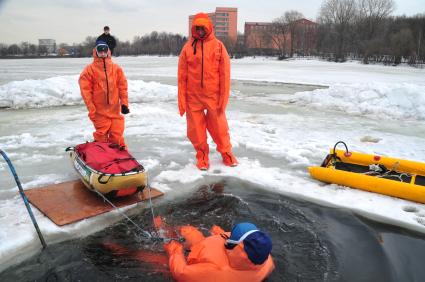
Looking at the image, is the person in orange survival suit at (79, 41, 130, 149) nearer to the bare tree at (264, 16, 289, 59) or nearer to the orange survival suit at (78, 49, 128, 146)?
the orange survival suit at (78, 49, 128, 146)

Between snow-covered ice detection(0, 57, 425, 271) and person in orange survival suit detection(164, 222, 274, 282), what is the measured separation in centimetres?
142

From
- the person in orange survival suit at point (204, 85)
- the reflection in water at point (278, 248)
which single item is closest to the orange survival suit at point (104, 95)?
the person in orange survival suit at point (204, 85)

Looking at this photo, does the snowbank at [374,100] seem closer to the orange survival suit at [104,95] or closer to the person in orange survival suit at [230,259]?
the orange survival suit at [104,95]

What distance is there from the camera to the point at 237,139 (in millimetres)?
7219

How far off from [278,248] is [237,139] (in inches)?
153

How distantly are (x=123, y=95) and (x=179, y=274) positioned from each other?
11.0ft

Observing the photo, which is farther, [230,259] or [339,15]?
[339,15]

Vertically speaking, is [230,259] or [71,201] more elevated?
[230,259]

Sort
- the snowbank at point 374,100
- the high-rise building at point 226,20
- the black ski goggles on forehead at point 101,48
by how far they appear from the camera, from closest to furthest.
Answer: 1. the black ski goggles on forehead at point 101,48
2. the snowbank at point 374,100
3. the high-rise building at point 226,20

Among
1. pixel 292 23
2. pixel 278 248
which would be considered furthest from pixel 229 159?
pixel 292 23

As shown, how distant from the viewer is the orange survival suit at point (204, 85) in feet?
16.8

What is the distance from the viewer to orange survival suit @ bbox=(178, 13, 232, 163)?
5129 millimetres

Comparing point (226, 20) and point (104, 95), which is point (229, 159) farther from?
point (226, 20)

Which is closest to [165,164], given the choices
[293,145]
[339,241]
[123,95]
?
[123,95]
